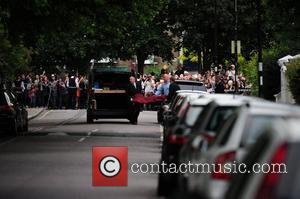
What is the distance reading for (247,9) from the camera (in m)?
75.9

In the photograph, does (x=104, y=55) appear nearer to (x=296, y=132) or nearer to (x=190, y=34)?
(x=190, y=34)

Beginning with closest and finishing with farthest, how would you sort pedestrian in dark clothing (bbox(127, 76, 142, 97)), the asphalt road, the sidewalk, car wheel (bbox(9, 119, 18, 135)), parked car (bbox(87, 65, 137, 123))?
the asphalt road < car wheel (bbox(9, 119, 18, 135)) < pedestrian in dark clothing (bbox(127, 76, 142, 97)) < parked car (bbox(87, 65, 137, 123)) < the sidewalk

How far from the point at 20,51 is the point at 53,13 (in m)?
12.9

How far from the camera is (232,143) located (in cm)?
867

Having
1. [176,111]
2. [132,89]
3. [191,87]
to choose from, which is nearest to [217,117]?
[176,111]

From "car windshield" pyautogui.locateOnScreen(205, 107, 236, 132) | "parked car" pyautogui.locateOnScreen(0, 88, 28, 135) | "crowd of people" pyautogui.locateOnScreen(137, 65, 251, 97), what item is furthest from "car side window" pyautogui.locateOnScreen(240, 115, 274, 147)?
"crowd of people" pyautogui.locateOnScreen(137, 65, 251, 97)

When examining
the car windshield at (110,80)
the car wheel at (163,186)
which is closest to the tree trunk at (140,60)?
the car windshield at (110,80)

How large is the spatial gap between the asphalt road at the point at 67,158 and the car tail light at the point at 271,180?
9.68 metres

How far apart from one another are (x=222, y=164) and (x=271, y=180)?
314 cm

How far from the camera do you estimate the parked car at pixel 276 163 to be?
17.0ft

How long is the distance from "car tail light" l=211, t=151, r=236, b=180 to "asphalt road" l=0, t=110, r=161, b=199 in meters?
6.56

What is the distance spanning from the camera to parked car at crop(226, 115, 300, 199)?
17.0ft

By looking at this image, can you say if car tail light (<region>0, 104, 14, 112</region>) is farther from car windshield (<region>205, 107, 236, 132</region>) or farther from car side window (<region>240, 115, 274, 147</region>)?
car side window (<region>240, 115, 274, 147</region>)

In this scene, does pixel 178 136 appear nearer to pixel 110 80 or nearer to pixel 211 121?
pixel 211 121
